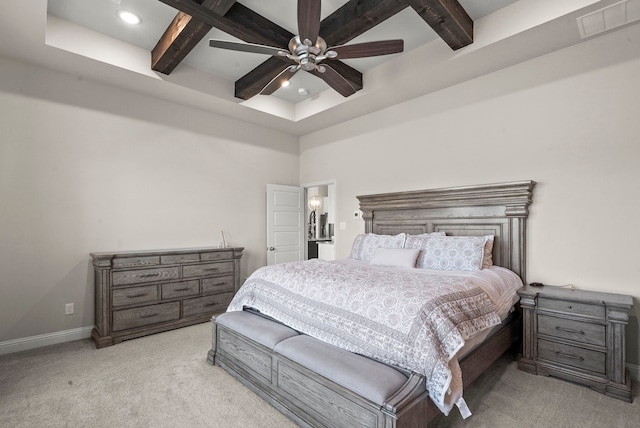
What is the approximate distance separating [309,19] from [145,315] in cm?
356

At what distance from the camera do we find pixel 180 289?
3.95 meters

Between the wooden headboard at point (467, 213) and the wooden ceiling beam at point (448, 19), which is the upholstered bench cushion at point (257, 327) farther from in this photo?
the wooden ceiling beam at point (448, 19)

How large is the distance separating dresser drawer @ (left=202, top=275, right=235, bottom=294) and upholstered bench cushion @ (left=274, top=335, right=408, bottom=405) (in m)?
2.30

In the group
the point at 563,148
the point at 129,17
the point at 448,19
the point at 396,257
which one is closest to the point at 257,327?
the point at 396,257

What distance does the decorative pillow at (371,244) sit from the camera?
3896 mm

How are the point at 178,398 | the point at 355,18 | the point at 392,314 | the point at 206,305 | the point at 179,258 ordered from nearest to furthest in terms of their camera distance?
1. the point at 392,314
2. the point at 178,398
3. the point at 355,18
4. the point at 179,258
5. the point at 206,305

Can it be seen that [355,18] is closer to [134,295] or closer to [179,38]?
[179,38]

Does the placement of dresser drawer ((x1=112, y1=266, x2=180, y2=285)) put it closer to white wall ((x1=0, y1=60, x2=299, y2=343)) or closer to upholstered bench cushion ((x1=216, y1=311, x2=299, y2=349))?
white wall ((x1=0, y1=60, x2=299, y2=343))

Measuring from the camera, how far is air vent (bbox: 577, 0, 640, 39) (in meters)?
Result: 2.46

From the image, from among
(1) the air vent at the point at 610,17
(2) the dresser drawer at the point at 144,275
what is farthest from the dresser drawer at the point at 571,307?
(2) the dresser drawer at the point at 144,275

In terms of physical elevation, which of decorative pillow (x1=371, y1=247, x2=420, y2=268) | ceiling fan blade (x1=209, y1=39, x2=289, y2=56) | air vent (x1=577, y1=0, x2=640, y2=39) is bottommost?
decorative pillow (x1=371, y1=247, x2=420, y2=268)

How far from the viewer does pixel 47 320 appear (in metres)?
3.43

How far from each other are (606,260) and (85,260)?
17.9ft

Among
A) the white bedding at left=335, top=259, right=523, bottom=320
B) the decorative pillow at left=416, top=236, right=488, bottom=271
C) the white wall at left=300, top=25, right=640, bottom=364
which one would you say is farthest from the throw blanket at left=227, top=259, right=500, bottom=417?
the white wall at left=300, top=25, right=640, bottom=364
